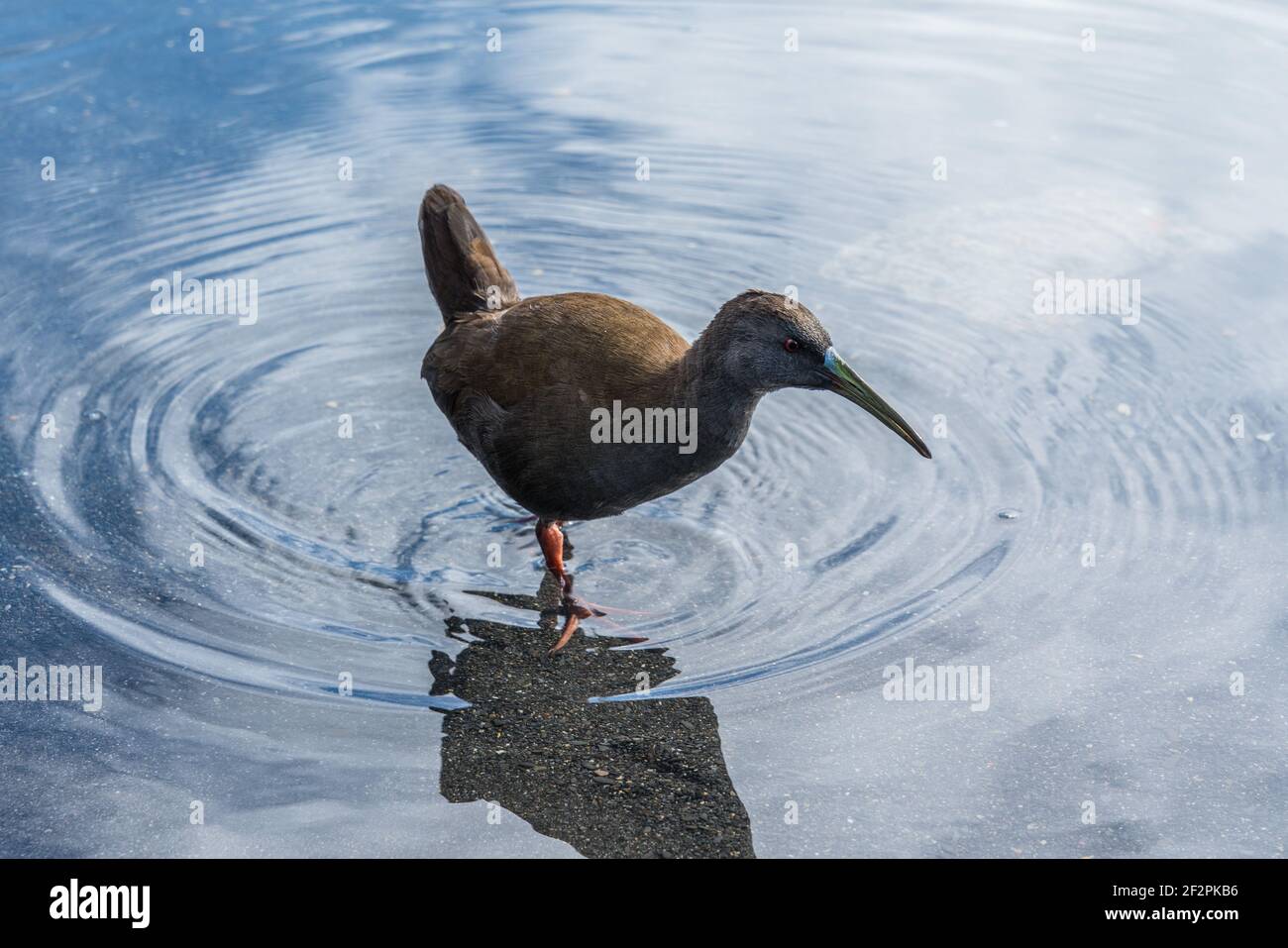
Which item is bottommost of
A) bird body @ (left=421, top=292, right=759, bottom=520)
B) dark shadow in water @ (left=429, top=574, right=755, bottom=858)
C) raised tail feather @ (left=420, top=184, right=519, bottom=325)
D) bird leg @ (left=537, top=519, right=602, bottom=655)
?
dark shadow in water @ (left=429, top=574, right=755, bottom=858)

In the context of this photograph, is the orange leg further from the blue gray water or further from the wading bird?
the blue gray water

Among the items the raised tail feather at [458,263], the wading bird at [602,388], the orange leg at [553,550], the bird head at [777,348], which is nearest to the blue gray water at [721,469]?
the orange leg at [553,550]

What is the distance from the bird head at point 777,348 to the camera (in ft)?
16.1

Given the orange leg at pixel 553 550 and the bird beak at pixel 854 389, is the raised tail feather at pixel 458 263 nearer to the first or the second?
the orange leg at pixel 553 550

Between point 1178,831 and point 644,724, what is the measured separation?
173cm

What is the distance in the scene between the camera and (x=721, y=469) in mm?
6504

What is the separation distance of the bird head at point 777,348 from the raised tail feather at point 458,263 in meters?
1.45

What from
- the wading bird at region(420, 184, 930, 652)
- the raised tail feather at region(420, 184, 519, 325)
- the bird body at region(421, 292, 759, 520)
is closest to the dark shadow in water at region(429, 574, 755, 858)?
the wading bird at region(420, 184, 930, 652)

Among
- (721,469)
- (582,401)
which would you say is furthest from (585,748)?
(721,469)

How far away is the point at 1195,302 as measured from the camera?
7676 mm

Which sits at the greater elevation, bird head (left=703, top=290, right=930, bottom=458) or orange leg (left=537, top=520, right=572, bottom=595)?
bird head (left=703, top=290, right=930, bottom=458)

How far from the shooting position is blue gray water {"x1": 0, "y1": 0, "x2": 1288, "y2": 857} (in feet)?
15.5

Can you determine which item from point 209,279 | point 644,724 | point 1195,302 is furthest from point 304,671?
point 1195,302

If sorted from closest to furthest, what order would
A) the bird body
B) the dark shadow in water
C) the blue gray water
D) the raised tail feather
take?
the dark shadow in water → the blue gray water → the bird body → the raised tail feather
